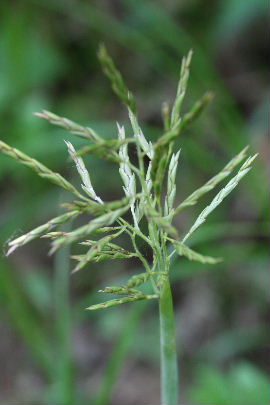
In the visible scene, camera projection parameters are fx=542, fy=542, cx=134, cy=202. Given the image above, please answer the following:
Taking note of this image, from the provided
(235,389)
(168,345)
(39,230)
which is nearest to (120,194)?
(235,389)

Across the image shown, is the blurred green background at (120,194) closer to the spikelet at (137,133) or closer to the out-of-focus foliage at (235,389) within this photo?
the out-of-focus foliage at (235,389)

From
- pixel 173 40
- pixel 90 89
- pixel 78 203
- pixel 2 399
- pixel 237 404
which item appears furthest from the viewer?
pixel 90 89

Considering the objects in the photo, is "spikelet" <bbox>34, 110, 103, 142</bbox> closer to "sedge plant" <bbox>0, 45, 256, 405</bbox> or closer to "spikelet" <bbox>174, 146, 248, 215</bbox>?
"sedge plant" <bbox>0, 45, 256, 405</bbox>

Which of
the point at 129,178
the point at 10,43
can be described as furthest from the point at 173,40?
the point at 129,178

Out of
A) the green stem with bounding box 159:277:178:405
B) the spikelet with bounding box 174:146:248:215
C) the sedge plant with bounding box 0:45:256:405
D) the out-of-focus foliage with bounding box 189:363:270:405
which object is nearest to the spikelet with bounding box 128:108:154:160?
the sedge plant with bounding box 0:45:256:405

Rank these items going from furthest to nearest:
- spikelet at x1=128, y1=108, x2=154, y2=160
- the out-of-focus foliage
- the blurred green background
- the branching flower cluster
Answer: the blurred green background < the out-of-focus foliage < spikelet at x1=128, y1=108, x2=154, y2=160 < the branching flower cluster

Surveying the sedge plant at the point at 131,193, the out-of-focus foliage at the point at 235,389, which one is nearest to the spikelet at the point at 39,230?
the sedge plant at the point at 131,193

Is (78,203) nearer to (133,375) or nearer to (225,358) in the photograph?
(225,358)
